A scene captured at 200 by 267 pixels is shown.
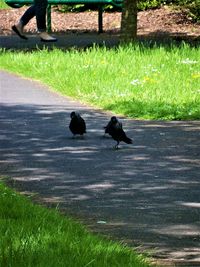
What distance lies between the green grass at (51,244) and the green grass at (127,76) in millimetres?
5110

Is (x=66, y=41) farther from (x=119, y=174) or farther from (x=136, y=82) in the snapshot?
(x=119, y=174)

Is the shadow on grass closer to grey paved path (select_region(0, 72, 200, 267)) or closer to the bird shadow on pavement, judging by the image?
grey paved path (select_region(0, 72, 200, 267))

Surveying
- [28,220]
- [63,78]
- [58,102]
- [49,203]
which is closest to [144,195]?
[49,203]

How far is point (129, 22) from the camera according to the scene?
17562mm

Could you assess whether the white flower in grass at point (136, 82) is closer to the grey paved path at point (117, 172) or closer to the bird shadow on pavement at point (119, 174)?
the grey paved path at point (117, 172)

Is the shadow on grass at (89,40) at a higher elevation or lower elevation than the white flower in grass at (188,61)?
lower

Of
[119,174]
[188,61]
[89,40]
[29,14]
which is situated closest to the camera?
[119,174]

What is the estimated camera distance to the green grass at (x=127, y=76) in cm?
1141

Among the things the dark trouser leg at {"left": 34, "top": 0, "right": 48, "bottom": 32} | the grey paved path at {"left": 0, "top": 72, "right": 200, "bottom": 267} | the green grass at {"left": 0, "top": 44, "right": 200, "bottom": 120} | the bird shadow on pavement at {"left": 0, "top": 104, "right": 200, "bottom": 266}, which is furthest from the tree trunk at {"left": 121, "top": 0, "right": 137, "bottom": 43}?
the bird shadow on pavement at {"left": 0, "top": 104, "right": 200, "bottom": 266}

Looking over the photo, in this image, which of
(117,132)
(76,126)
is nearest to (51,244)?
(117,132)

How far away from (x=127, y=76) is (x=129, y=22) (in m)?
4.29

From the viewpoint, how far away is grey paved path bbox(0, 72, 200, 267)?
591 cm

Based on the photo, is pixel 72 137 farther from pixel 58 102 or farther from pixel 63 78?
pixel 63 78

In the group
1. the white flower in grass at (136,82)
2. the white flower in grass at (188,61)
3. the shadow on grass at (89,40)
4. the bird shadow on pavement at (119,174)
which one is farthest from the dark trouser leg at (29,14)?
the bird shadow on pavement at (119,174)
